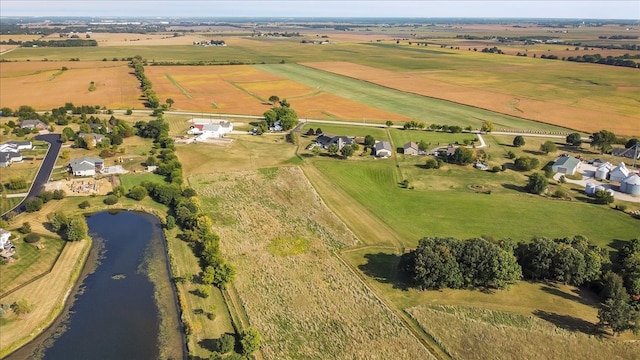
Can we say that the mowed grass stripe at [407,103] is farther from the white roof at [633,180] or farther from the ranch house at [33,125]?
the ranch house at [33,125]

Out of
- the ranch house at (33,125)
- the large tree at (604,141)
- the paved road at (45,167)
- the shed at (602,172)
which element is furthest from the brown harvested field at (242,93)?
the shed at (602,172)

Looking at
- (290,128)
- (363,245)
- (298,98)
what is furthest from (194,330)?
(298,98)

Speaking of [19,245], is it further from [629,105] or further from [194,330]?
[629,105]

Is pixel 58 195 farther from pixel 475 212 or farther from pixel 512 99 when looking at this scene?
pixel 512 99

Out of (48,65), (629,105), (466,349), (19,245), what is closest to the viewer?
(466,349)

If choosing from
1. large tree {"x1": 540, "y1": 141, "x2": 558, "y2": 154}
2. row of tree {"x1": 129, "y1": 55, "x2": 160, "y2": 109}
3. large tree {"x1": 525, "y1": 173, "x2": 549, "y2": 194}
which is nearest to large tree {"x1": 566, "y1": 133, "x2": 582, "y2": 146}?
large tree {"x1": 540, "y1": 141, "x2": 558, "y2": 154}

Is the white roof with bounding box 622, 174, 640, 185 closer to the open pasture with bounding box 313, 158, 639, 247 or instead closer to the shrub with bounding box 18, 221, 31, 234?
the open pasture with bounding box 313, 158, 639, 247
